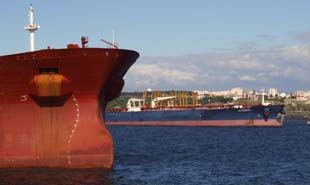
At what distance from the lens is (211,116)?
241 feet

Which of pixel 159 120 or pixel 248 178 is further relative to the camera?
pixel 159 120

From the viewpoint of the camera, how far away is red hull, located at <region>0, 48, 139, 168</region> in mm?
21641

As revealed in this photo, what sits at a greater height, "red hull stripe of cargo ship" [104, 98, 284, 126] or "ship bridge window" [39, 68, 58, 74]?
"ship bridge window" [39, 68, 58, 74]

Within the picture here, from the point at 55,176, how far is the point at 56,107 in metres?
2.79

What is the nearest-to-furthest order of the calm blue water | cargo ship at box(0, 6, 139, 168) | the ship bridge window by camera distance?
1. the calm blue water
2. cargo ship at box(0, 6, 139, 168)
3. the ship bridge window

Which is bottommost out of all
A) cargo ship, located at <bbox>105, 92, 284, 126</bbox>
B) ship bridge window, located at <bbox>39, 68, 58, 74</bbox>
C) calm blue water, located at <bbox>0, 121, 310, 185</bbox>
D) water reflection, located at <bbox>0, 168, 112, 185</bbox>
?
calm blue water, located at <bbox>0, 121, 310, 185</bbox>

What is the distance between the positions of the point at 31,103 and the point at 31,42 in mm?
2841

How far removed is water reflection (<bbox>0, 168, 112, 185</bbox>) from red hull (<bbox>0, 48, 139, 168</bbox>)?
478 millimetres

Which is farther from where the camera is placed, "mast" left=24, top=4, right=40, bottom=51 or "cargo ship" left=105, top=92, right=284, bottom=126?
"cargo ship" left=105, top=92, right=284, bottom=126

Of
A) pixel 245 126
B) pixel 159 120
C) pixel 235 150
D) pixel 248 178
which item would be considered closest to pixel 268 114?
pixel 245 126

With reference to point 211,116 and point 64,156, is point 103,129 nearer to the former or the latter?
point 64,156

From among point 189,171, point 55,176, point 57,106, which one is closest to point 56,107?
point 57,106

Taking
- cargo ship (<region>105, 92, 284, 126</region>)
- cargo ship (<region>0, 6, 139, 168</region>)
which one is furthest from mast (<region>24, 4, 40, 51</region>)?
cargo ship (<region>105, 92, 284, 126</region>)

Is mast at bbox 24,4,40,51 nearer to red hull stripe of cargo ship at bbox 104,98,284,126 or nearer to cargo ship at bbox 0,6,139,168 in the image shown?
cargo ship at bbox 0,6,139,168
